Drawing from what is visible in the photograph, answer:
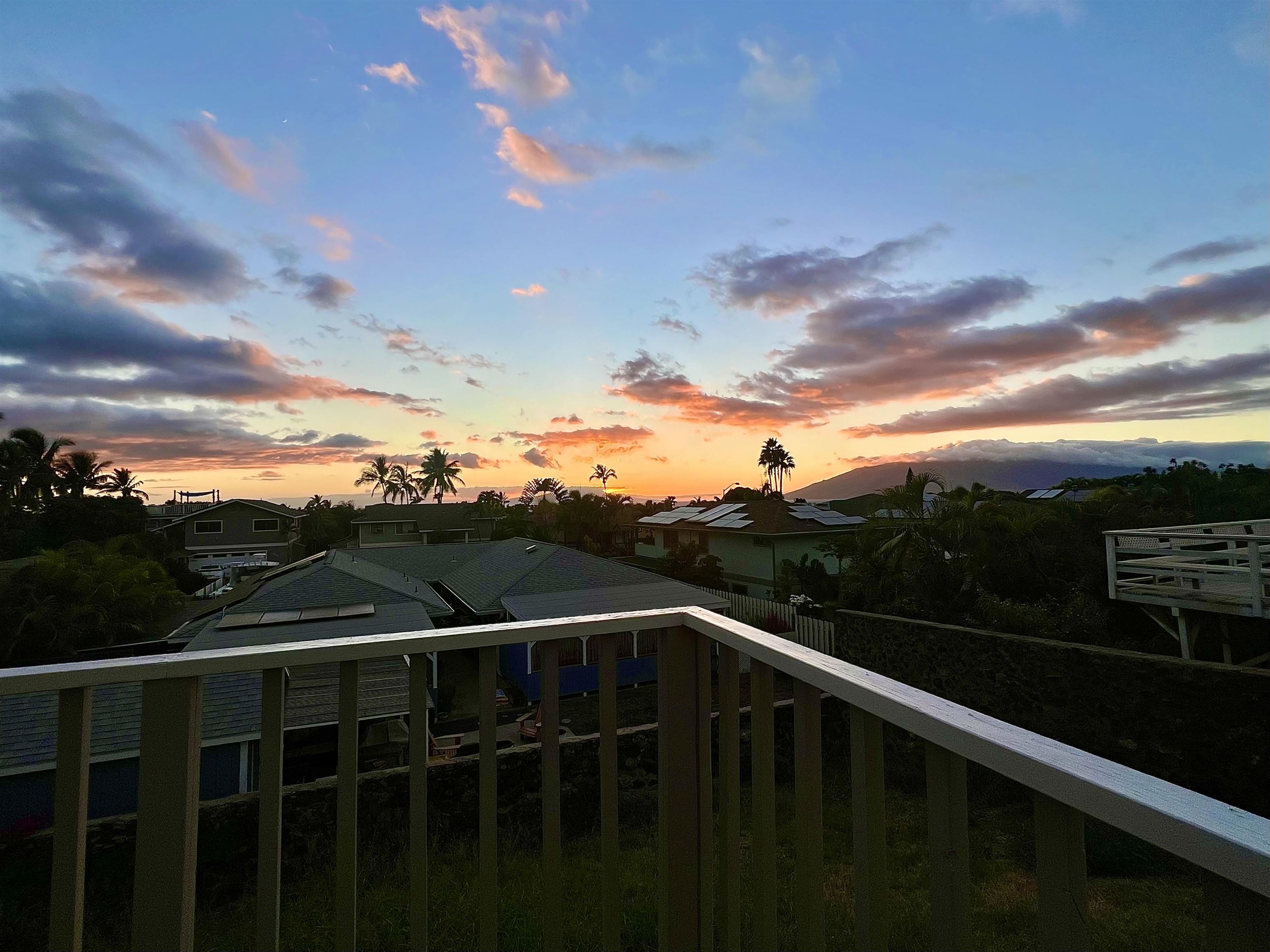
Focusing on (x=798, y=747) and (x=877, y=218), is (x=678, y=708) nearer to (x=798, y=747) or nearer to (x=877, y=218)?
(x=798, y=747)

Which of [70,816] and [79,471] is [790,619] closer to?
[70,816]

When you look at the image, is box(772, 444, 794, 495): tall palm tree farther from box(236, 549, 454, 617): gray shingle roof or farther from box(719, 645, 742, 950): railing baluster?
box(719, 645, 742, 950): railing baluster

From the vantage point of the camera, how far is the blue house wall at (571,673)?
11992mm

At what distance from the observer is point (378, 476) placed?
65625 mm

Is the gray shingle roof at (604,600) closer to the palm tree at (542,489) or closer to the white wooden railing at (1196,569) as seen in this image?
the white wooden railing at (1196,569)

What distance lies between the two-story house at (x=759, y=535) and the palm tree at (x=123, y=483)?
4159cm

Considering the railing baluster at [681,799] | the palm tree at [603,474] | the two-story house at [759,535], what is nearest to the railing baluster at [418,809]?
the railing baluster at [681,799]

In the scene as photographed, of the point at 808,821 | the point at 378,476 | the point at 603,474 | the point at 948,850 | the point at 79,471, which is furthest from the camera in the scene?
the point at 603,474

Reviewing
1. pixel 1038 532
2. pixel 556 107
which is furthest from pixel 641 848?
pixel 556 107

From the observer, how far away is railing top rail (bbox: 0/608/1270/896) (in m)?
0.51

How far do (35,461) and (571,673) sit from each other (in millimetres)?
39745

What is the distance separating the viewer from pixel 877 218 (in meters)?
12.3

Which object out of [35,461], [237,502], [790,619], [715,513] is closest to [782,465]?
[715,513]

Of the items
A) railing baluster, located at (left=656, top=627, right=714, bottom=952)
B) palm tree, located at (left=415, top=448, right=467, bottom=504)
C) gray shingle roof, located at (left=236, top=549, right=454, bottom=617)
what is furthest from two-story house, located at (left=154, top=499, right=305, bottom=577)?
railing baluster, located at (left=656, top=627, right=714, bottom=952)
